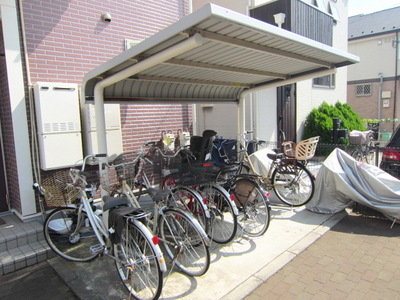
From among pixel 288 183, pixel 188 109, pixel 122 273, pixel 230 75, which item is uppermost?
pixel 230 75

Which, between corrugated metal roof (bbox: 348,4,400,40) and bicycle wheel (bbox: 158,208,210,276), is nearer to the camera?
bicycle wheel (bbox: 158,208,210,276)

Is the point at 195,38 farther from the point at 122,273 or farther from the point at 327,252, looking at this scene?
the point at 327,252

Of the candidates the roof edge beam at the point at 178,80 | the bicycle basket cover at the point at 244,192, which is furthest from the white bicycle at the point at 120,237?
the bicycle basket cover at the point at 244,192

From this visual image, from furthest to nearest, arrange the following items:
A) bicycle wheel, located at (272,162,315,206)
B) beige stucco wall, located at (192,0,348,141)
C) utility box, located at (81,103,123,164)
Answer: beige stucco wall, located at (192,0,348,141) → bicycle wheel, located at (272,162,315,206) → utility box, located at (81,103,123,164)

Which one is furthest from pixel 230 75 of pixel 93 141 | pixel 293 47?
pixel 93 141

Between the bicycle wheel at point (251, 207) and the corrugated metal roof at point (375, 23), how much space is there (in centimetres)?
1918

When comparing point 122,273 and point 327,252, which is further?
point 327,252

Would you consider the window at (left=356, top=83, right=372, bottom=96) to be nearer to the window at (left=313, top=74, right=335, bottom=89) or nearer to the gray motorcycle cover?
the window at (left=313, top=74, right=335, bottom=89)

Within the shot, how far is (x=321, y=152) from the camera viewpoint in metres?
9.58

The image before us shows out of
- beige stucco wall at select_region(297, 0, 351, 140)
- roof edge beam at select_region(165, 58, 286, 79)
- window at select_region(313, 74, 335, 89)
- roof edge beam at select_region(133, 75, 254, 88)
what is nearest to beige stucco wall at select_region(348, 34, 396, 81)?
beige stucco wall at select_region(297, 0, 351, 140)

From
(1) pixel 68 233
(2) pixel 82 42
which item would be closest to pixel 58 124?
(2) pixel 82 42

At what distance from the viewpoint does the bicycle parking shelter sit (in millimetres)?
2514

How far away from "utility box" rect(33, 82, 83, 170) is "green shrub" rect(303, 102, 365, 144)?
309 inches

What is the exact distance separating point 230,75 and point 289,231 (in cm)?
240
